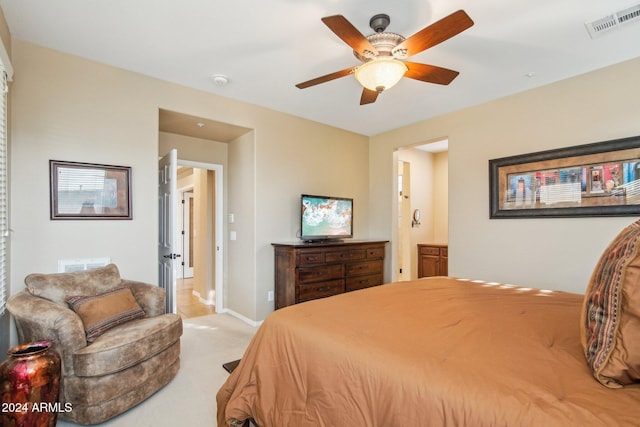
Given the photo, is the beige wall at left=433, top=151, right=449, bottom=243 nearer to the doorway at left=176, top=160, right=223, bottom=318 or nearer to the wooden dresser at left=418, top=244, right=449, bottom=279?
the wooden dresser at left=418, top=244, right=449, bottom=279

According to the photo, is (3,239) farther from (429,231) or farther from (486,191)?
(429,231)

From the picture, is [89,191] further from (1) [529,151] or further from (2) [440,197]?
(2) [440,197]

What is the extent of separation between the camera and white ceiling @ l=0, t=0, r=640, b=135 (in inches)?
84.1

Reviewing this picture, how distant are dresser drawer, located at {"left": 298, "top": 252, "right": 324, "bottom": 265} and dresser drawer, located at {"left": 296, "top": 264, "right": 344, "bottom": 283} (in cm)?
7

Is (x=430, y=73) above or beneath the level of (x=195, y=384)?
above

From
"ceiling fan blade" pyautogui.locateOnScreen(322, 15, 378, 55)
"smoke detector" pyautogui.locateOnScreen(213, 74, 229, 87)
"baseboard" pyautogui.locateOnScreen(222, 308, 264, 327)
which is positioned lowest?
"baseboard" pyautogui.locateOnScreen(222, 308, 264, 327)

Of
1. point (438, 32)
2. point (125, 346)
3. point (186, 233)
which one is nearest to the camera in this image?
point (438, 32)

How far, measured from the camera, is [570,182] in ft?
10.2

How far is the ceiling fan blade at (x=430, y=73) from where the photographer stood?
7.29 feet

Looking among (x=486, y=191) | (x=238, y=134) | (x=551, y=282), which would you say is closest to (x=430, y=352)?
(x=551, y=282)

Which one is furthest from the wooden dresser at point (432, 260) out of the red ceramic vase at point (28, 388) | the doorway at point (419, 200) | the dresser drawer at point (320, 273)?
the red ceramic vase at point (28, 388)

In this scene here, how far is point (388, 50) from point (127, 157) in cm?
255

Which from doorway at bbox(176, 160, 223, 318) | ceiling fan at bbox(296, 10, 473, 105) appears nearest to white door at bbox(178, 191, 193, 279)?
doorway at bbox(176, 160, 223, 318)

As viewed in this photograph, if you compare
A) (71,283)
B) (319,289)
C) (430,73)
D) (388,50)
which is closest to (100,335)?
(71,283)
